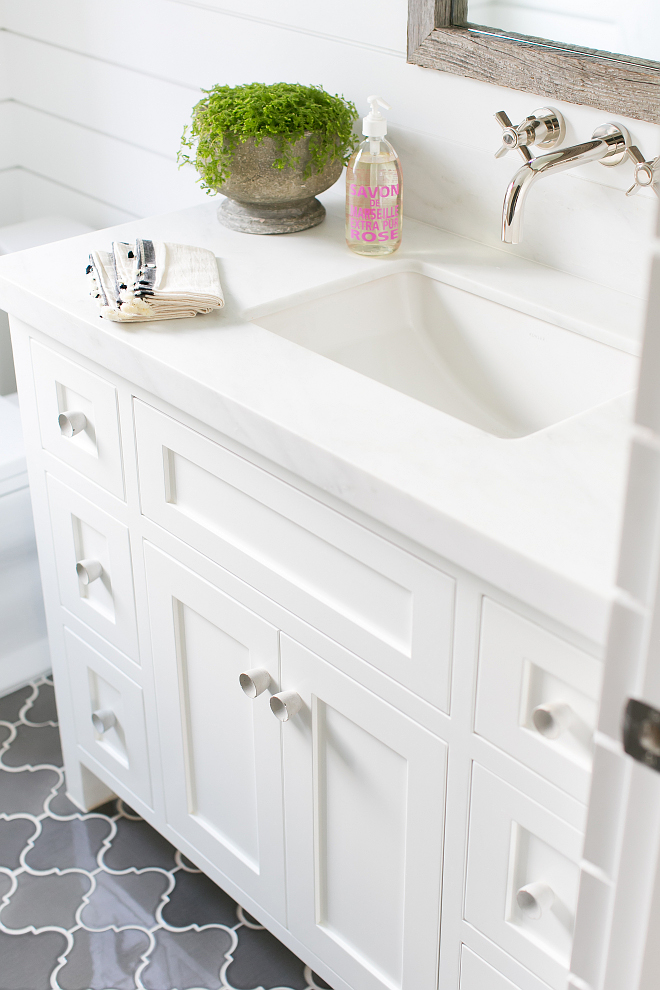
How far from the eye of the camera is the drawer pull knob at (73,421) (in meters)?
1.31

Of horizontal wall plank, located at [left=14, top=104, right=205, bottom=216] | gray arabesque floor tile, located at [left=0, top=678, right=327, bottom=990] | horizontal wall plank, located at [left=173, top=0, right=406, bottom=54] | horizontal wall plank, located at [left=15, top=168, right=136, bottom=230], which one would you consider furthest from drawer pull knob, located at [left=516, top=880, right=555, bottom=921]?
horizontal wall plank, located at [left=15, top=168, right=136, bottom=230]

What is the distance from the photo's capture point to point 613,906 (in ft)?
2.11

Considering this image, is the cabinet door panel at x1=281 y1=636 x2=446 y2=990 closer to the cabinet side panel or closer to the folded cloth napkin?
the cabinet side panel

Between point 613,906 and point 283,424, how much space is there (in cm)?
53

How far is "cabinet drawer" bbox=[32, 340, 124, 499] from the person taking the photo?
1268 millimetres

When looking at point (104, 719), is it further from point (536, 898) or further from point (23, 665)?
point (536, 898)

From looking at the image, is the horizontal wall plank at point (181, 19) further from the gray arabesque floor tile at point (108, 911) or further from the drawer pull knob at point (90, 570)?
the gray arabesque floor tile at point (108, 911)

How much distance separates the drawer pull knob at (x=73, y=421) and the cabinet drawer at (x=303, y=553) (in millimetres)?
127

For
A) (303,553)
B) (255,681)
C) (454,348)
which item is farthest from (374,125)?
(255,681)

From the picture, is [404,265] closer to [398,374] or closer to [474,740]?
[398,374]

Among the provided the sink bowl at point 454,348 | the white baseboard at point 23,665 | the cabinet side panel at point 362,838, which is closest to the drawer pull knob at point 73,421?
the sink bowl at point 454,348

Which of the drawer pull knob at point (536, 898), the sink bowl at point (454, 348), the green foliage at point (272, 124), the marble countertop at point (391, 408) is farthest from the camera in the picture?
the green foliage at point (272, 124)

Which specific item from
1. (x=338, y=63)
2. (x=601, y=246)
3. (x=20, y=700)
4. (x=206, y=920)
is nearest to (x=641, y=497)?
(x=601, y=246)

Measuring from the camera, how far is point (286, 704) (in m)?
1.13
